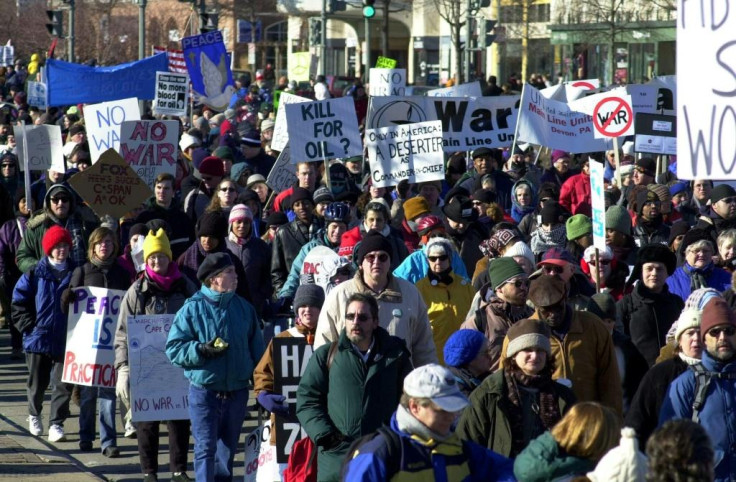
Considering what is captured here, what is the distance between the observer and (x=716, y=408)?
592 centimetres

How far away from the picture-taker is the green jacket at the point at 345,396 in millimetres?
6430

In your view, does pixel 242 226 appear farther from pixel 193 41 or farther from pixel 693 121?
pixel 193 41

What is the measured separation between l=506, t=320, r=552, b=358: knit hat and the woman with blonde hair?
1.00 meters

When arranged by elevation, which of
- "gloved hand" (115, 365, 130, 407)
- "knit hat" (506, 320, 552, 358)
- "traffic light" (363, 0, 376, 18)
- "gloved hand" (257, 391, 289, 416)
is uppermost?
"traffic light" (363, 0, 376, 18)

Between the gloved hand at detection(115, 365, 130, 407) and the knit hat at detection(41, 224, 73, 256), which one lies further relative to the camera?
the knit hat at detection(41, 224, 73, 256)

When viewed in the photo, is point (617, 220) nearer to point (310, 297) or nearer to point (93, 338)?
point (310, 297)

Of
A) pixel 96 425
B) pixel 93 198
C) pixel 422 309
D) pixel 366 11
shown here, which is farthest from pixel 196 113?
pixel 422 309

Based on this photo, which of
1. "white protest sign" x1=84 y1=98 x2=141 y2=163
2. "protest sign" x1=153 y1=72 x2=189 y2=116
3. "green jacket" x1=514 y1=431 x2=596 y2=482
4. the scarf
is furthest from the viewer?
"protest sign" x1=153 y1=72 x2=189 y2=116

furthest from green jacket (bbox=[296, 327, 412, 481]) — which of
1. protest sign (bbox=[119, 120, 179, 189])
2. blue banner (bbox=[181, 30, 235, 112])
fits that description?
blue banner (bbox=[181, 30, 235, 112])

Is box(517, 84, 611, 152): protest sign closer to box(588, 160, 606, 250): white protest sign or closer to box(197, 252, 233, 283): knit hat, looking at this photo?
box(588, 160, 606, 250): white protest sign

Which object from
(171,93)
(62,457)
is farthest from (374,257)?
(171,93)

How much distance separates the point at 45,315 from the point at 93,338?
0.60 metres

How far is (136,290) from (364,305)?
2.70 metres

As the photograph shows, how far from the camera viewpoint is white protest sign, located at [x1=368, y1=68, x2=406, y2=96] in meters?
24.0
